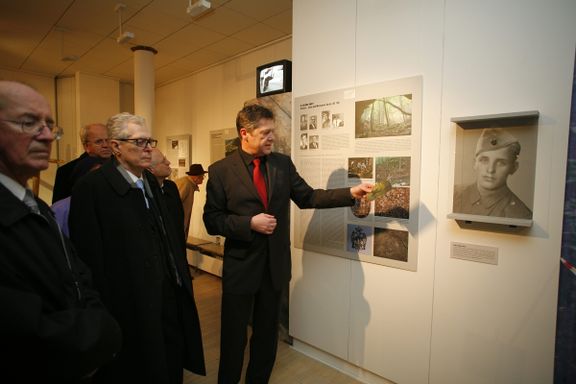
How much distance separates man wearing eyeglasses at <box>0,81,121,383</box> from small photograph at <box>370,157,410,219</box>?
5.04ft

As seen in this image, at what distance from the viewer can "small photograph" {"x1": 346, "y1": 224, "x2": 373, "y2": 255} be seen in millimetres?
2199

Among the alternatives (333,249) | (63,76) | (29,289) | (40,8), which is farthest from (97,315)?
(63,76)

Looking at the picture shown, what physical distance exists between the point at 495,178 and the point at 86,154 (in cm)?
287

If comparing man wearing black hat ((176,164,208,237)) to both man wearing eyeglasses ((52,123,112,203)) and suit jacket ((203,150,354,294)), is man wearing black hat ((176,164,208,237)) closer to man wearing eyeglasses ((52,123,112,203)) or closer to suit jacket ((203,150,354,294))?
man wearing eyeglasses ((52,123,112,203))

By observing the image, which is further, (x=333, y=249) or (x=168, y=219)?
(x=333, y=249)

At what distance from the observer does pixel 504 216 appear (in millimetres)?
1653

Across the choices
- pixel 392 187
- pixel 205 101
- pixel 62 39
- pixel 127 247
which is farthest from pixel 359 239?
pixel 62 39

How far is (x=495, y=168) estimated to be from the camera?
167 cm

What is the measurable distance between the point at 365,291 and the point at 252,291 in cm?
80

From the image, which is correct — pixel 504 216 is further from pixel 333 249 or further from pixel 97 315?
pixel 97 315

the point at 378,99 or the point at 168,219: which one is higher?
the point at 378,99

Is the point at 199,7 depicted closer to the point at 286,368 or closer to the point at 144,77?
the point at 144,77

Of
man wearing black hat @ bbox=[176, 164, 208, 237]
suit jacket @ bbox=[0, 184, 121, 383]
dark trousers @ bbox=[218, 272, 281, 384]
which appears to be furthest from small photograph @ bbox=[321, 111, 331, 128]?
man wearing black hat @ bbox=[176, 164, 208, 237]

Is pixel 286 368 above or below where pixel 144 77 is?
below
